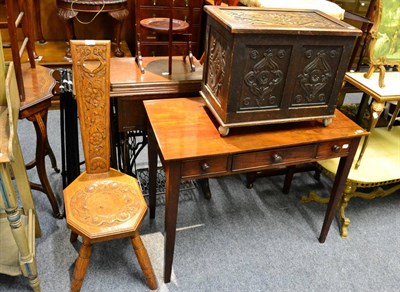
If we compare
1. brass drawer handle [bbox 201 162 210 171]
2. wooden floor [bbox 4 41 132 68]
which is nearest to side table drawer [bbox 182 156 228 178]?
brass drawer handle [bbox 201 162 210 171]

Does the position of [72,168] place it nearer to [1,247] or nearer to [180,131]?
[1,247]

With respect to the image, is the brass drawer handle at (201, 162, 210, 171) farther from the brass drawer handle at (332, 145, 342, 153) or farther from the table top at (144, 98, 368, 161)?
the brass drawer handle at (332, 145, 342, 153)

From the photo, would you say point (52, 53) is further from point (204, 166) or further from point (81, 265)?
point (204, 166)

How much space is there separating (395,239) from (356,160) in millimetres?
509

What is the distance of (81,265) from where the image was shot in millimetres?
1529

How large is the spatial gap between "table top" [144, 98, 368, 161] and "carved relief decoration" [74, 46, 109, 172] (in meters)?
0.21

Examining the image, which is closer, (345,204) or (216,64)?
(216,64)

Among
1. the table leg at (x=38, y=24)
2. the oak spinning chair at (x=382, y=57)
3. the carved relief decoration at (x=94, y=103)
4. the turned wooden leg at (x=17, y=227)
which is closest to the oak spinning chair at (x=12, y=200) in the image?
the turned wooden leg at (x=17, y=227)

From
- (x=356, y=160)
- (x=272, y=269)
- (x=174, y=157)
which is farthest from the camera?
(x=356, y=160)

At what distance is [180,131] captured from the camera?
1.51 metres

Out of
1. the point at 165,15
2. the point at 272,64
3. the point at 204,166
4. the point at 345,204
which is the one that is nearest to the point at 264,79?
the point at 272,64

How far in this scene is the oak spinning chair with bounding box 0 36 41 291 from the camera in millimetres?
1304

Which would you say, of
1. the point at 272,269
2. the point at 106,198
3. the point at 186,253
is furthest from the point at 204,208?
the point at 106,198

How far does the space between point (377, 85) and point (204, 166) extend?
3.72 feet
